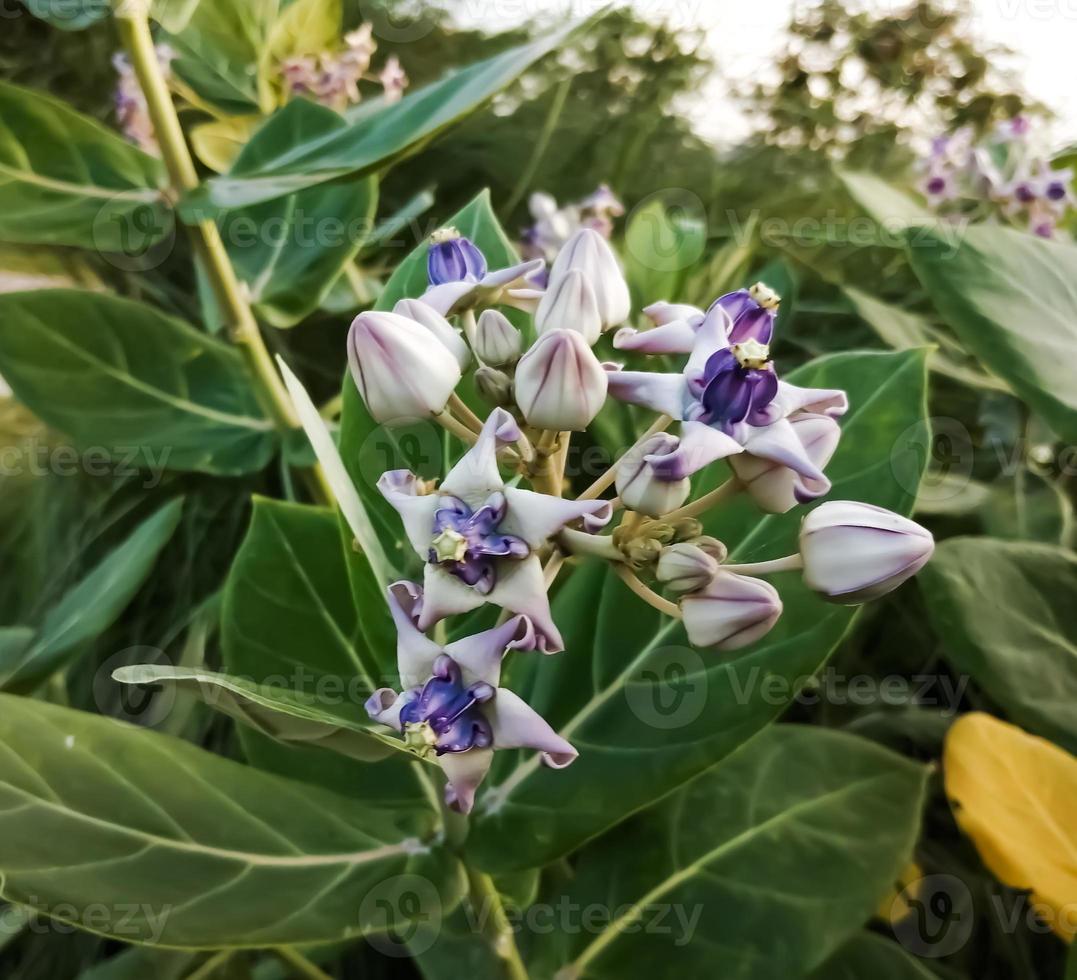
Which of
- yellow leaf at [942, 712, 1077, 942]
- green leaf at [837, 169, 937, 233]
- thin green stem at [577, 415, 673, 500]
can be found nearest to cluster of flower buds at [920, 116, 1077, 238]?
green leaf at [837, 169, 937, 233]

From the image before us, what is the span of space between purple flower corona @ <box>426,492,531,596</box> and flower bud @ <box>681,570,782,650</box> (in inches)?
2.2

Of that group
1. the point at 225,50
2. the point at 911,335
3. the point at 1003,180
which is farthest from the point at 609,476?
the point at 1003,180

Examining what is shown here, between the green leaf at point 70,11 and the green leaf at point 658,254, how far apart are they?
0.34m

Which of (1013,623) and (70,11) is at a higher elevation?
(70,11)

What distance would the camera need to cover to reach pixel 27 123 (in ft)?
1.47

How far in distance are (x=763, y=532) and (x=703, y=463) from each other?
109 mm

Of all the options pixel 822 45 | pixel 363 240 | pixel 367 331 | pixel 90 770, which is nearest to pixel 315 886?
pixel 90 770

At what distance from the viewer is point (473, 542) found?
23cm

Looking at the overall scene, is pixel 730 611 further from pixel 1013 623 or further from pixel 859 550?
pixel 1013 623

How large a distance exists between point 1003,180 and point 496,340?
2.01ft

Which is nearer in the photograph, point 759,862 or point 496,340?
point 496,340

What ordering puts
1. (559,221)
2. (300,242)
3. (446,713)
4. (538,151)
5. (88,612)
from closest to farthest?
(446,713) → (88,612) → (300,242) → (559,221) → (538,151)

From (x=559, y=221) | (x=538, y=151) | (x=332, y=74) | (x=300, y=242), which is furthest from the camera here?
(x=538, y=151)

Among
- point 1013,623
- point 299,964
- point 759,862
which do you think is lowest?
point 299,964
